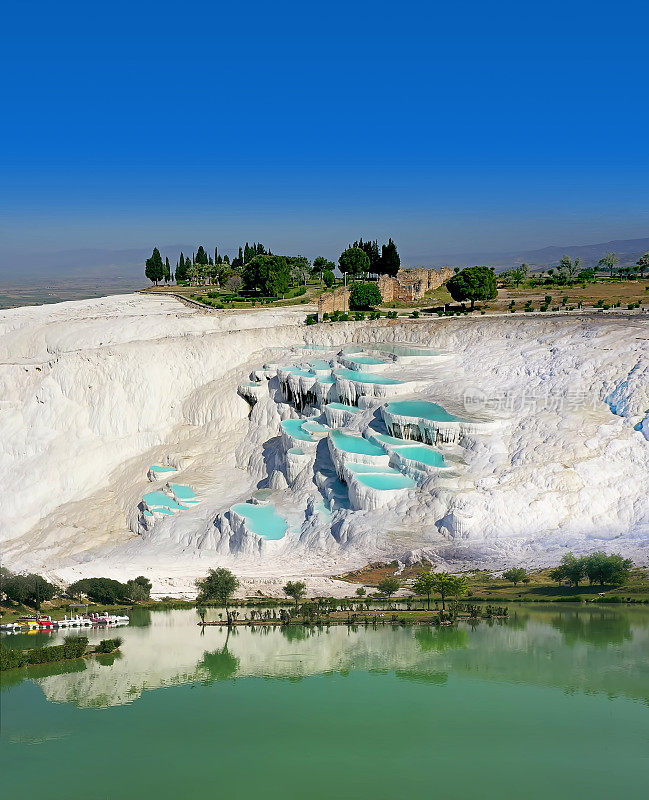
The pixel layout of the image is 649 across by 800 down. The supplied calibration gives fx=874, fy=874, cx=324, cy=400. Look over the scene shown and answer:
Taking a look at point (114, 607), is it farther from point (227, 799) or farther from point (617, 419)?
point (617, 419)

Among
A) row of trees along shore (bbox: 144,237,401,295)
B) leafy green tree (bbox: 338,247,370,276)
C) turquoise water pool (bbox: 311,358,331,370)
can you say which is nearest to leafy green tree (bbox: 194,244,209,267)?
row of trees along shore (bbox: 144,237,401,295)

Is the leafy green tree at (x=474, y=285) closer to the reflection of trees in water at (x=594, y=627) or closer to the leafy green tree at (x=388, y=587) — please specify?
the leafy green tree at (x=388, y=587)

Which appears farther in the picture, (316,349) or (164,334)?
(164,334)

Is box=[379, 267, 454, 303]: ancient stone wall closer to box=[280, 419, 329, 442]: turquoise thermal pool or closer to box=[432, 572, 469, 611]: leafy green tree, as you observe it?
box=[280, 419, 329, 442]: turquoise thermal pool

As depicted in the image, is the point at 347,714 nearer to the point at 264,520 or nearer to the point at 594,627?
the point at 594,627

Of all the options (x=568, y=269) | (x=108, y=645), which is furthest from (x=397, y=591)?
(x=568, y=269)

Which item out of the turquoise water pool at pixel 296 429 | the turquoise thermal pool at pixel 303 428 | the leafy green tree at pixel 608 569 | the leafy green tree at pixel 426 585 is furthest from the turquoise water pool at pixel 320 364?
the leafy green tree at pixel 608 569

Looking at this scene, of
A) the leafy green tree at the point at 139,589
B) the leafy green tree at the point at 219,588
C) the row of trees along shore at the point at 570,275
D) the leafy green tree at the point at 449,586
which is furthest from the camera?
the row of trees along shore at the point at 570,275

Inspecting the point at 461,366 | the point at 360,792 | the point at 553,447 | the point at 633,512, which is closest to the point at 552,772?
the point at 360,792
